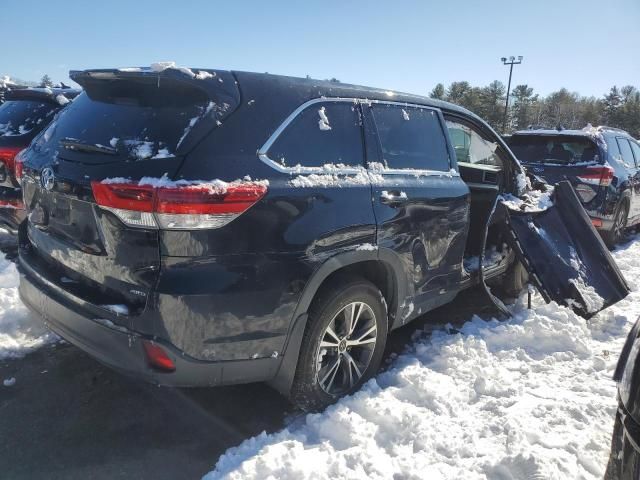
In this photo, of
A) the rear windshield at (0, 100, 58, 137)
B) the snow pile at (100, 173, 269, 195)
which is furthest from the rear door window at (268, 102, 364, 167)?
the rear windshield at (0, 100, 58, 137)

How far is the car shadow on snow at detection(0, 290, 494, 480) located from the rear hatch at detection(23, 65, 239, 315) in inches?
32.8

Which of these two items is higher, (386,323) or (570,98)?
(570,98)

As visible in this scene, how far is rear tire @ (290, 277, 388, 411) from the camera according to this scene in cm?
271

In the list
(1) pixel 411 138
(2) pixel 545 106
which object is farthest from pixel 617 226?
(2) pixel 545 106

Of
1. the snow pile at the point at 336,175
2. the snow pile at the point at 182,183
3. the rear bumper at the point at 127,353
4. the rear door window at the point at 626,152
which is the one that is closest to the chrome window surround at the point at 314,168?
the snow pile at the point at 336,175

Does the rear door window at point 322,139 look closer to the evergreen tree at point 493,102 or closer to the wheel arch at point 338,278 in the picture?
the wheel arch at point 338,278

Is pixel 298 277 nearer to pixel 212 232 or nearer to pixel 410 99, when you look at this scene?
pixel 212 232

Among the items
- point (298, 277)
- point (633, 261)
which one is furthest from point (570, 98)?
point (298, 277)

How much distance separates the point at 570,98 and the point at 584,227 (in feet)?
305

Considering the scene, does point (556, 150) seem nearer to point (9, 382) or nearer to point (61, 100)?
point (61, 100)

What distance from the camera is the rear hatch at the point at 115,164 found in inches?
87.4

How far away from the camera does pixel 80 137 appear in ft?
8.47

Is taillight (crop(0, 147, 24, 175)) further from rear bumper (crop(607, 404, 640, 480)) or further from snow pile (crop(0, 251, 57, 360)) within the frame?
rear bumper (crop(607, 404, 640, 480))

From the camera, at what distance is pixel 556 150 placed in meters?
7.43
